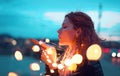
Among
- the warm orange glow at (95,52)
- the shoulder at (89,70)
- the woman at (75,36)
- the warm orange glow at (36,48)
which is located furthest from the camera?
the warm orange glow at (36,48)

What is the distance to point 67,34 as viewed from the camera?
7.85 ft

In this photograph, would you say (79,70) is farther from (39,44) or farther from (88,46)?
(39,44)

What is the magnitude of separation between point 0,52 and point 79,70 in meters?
21.8

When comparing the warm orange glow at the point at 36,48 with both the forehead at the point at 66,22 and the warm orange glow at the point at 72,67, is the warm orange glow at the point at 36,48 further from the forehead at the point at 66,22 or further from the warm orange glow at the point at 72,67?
the warm orange glow at the point at 72,67

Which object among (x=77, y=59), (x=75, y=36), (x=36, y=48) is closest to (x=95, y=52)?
(x=77, y=59)

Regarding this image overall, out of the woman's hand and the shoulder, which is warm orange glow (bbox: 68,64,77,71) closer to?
the shoulder

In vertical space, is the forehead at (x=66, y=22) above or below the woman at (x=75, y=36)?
above

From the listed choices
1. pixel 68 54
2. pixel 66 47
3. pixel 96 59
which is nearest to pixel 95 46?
pixel 96 59

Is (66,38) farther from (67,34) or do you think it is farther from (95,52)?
(95,52)

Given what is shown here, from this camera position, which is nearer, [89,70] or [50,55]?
[89,70]

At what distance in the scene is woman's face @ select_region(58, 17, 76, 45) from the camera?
7.83ft

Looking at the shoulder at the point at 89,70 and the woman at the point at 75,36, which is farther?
the woman at the point at 75,36

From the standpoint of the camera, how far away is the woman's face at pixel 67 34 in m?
2.39

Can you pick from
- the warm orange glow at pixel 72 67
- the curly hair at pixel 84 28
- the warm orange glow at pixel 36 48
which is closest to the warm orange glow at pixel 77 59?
the warm orange glow at pixel 72 67
